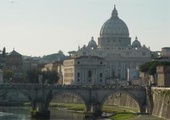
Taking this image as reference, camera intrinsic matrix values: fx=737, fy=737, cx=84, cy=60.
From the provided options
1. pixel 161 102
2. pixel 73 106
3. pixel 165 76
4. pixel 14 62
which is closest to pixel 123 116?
pixel 161 102

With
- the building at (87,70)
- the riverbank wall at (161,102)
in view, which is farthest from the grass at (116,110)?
the building at (87,70)

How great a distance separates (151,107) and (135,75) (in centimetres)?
7611

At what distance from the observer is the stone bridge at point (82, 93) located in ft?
326

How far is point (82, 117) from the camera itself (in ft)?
316

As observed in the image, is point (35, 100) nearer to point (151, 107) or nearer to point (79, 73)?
point (151, 107)

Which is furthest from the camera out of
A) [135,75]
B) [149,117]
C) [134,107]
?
[135,75]

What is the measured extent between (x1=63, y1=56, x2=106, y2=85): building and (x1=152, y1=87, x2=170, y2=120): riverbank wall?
6147 cm

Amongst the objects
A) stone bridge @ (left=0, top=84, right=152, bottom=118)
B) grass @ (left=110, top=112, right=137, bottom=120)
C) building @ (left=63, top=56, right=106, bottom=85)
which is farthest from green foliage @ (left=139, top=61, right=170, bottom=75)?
grass @ (left=110, top=112, right=137, bottom=120)

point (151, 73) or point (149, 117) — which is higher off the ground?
point (151, 73)

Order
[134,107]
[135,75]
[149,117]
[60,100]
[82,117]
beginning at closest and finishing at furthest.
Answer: [149,117], [82,117], [134,107], [60,100], [135,75]

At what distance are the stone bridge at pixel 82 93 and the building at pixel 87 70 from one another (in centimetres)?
5269

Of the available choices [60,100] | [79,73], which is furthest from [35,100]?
[79,73]

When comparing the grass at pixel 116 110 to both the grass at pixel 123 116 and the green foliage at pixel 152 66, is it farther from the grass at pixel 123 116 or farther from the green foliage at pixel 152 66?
the green foliage at pixel 152 66

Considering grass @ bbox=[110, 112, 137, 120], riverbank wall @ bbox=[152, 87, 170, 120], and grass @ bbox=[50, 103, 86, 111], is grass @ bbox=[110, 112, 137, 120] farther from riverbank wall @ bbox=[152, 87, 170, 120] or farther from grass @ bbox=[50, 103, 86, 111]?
grass @ bbox=[50, 103, 86, 111]
